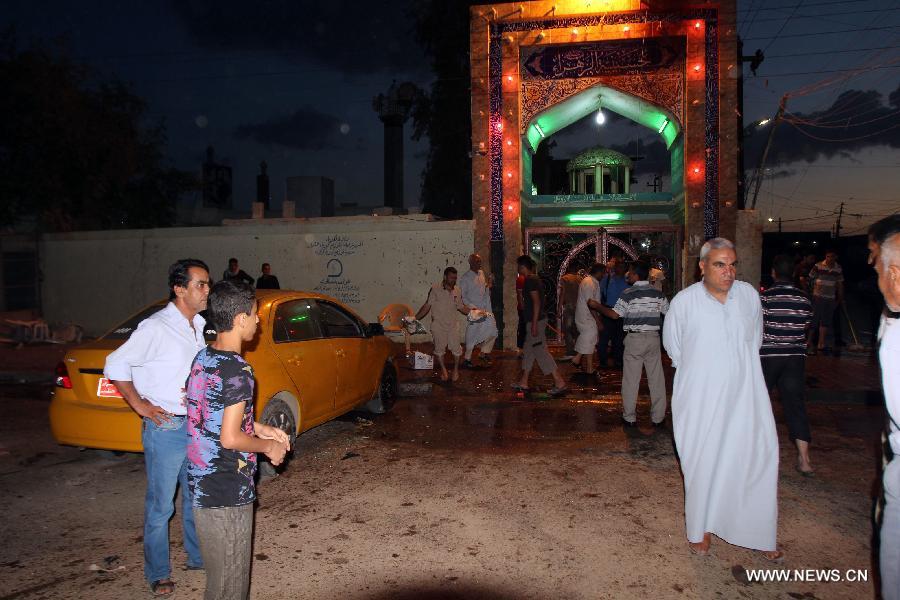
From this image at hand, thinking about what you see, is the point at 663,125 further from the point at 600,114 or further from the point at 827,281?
the point at 827,281

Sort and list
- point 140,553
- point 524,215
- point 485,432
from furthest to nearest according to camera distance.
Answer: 1. point 524,215
2. point 485,432
3. point 140,553

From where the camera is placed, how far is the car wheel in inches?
307

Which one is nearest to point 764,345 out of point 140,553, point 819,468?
point 819,468

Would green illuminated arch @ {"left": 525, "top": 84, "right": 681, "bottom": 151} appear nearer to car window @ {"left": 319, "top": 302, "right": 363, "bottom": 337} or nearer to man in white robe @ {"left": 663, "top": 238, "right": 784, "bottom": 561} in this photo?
car window @ {"left": 319, "top": 302, "right": 363, "bottom": 337}

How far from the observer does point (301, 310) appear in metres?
6.29

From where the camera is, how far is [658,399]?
682 cm

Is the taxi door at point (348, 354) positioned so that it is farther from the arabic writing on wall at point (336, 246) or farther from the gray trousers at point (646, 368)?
the arabic writing on wall at point (336, 246)

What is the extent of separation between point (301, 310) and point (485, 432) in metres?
2.47

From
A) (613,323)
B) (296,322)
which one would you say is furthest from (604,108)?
(296,322)

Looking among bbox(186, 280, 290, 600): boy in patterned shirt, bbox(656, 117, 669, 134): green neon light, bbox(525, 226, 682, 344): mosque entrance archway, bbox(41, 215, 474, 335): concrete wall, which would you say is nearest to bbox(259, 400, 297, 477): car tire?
bbox(186, 280, 290, 600): boy in patterned shirt

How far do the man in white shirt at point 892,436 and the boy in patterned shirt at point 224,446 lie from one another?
247cm

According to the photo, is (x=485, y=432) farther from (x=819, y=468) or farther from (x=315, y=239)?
(x=315, y=239)

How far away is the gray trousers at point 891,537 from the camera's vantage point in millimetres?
2436

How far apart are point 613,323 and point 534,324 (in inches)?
130
